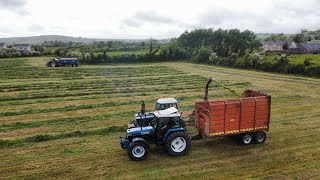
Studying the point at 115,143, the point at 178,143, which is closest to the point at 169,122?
the point at 178,143

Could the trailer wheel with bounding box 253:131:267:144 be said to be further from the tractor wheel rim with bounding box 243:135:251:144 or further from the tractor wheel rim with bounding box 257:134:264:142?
the tractor wheel rim with bounding box 243:135:251:144

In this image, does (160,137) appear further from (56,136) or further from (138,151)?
(56,136)

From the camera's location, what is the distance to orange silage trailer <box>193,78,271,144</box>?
12.2 metres

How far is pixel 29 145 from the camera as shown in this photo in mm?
13188

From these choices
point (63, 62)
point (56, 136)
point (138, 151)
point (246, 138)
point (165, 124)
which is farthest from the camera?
point (63, 62)

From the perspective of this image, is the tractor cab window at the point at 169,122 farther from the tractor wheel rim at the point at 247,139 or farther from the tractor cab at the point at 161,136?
the tractor wheel rim at the point at 247,139

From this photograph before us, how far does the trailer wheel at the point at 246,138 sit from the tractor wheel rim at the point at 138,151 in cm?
453

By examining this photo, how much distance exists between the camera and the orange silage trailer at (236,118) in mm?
12195

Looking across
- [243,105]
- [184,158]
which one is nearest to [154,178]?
[184,158]

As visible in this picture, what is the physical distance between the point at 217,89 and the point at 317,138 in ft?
45.4

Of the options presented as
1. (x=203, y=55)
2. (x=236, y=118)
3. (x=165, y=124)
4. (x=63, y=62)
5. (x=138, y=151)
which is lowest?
(x=138, y=151)

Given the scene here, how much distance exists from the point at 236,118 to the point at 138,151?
14.5 feet

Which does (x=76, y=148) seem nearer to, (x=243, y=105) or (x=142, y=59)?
(x=243, y=105)

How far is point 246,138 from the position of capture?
13062 millimetres
